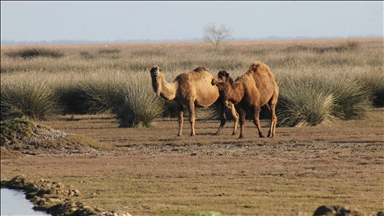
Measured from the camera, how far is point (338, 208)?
7973 millimetres

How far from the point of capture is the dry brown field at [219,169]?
422 inches

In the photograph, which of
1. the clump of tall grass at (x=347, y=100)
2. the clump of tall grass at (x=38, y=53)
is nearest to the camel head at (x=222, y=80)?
the clump of tall grass at (x=347, y=100)

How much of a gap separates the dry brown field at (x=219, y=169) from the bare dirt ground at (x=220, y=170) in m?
Result: 0.02

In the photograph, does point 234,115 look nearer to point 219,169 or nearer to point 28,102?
point 219,169

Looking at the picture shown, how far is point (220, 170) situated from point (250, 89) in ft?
14.8

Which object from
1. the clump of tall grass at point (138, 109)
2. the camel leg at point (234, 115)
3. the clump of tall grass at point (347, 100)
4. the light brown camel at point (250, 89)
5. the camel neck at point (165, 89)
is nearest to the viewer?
the light brown camel at point (250, 89)

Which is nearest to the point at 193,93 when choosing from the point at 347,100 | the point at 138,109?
the point at 138,109

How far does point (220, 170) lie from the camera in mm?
13703

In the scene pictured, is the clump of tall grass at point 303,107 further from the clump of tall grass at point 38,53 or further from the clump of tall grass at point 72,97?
the clump of tall grass at point 38,53

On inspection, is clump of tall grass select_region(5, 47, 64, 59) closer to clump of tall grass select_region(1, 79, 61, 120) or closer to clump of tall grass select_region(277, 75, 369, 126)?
clump of tall grass select_region(1, 79, 61, 120)

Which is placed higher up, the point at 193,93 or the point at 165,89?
the point at 165,89

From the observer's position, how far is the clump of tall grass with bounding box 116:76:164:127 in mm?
22359

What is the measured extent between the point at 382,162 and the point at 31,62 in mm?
32388

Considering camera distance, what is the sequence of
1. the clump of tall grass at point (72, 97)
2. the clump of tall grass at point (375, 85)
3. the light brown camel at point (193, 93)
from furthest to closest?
1. the clump of tall grass at point (72, 97)
2. the clump of tall grass at point (375, 85)
3. the light brown camel at point (193, 93)
